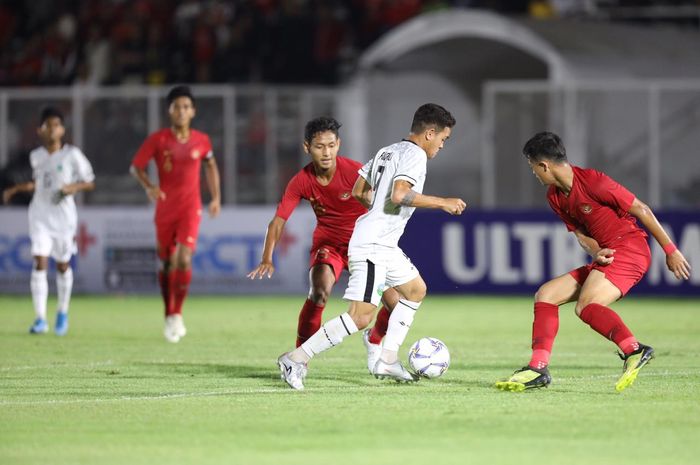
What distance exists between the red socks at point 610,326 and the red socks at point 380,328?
1.78 m

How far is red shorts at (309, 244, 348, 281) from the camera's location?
10891 millimetres

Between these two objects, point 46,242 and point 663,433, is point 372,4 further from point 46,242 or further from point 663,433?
point 663,433

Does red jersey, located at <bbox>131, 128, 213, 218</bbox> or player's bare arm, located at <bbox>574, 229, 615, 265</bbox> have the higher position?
red jersey, located at <bbox>131, 128, 213, 218</bbox>

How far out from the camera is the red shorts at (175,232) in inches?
566

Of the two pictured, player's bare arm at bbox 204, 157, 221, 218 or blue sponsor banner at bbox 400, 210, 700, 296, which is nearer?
player's bare arm at bbox 204, 157, 221, 218

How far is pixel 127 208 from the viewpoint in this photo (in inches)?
840

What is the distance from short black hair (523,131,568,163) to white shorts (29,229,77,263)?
7220mm

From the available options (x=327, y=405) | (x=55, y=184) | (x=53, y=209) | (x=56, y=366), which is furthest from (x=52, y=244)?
(x=327, y=405)

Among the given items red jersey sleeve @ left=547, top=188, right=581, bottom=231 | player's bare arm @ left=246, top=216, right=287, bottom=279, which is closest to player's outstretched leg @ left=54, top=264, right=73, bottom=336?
player's bare arm @ left=246, top=216, right=287, bottom=279

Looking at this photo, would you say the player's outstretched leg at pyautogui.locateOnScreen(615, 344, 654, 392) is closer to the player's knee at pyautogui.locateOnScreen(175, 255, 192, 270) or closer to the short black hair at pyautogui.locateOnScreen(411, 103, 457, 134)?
the short black hair at pyautogui.locateOnScreen(411, 103, 457, 134)

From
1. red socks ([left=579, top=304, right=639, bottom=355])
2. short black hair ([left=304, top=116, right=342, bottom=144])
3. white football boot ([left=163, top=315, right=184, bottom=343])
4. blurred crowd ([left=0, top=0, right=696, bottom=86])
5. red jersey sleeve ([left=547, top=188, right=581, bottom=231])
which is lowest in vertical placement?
white football boot ([left=163, top=315, right=184, bottom=343])

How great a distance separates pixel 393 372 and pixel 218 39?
17261mm

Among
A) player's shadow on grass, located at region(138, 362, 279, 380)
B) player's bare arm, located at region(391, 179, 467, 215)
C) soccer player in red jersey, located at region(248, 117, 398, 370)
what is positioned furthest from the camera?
player's shadow on grass, located at region(138, 362, 279, 380)

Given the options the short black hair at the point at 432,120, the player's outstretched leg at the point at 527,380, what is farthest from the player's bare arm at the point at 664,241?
the short black hair at the point at 432,120
